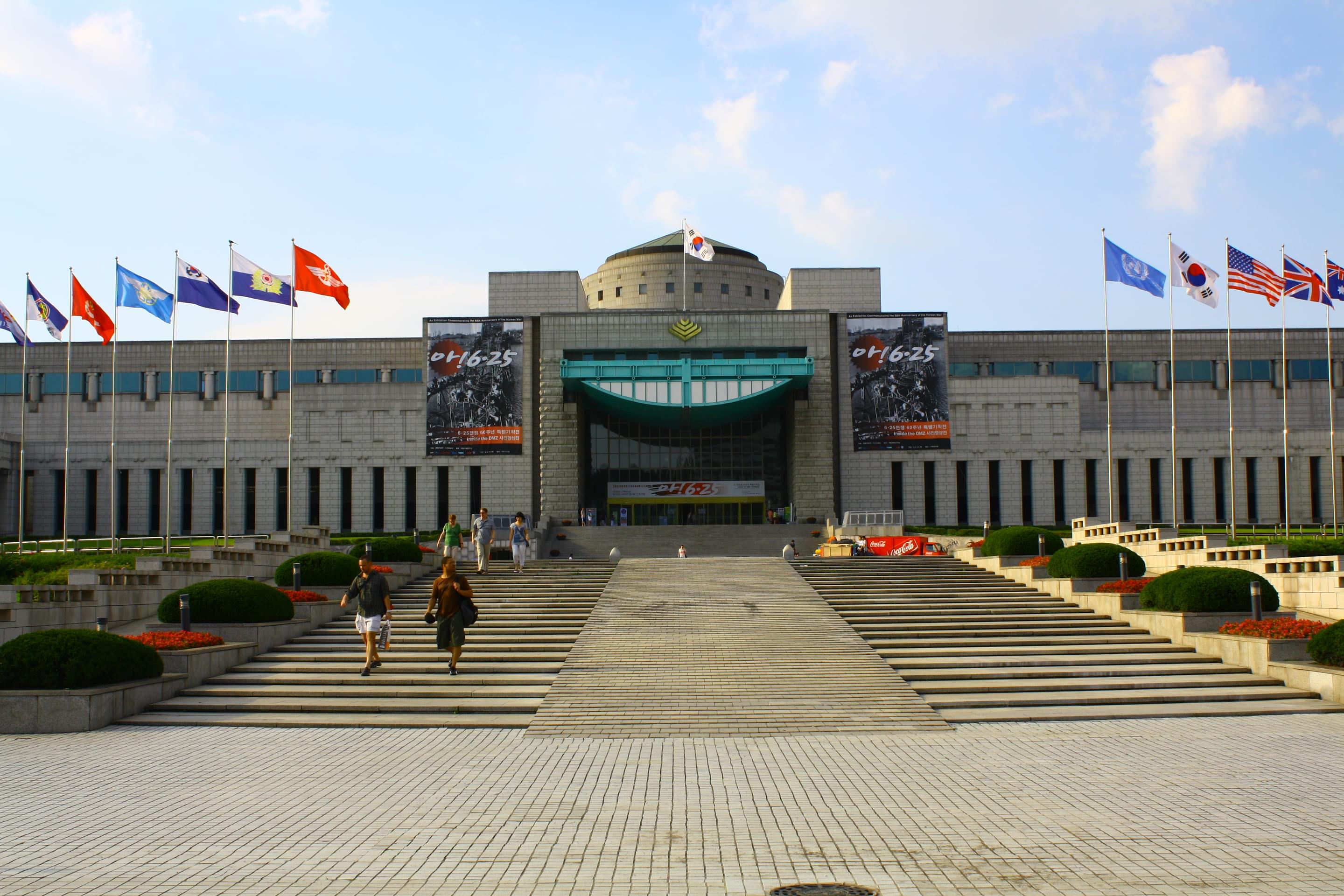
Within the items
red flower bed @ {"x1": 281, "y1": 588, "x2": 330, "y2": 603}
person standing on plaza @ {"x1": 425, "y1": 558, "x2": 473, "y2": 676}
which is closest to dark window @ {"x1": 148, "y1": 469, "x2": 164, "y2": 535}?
red flower bed @ {"x1": 281, "y1": 588, "x2": 330, "y2": 603}

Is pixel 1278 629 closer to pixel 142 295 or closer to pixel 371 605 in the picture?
pixel 371 605

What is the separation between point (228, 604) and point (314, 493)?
37321 millimetres

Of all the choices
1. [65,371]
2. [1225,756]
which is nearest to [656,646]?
[1225,756]

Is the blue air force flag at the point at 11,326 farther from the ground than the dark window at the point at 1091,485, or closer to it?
farther from the ground

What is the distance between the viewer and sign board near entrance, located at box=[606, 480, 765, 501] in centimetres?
5841

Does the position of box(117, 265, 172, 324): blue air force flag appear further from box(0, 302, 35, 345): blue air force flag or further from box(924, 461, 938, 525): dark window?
box(924, 461, 938, 525): dark window

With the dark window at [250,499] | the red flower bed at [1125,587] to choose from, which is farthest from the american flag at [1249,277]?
the dark window at [250,499]

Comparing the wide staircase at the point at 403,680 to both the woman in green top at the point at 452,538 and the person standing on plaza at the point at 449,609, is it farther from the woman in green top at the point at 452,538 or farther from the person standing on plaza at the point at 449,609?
the woman in green top at the point at 452,538

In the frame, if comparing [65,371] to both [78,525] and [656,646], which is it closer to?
[78,525]

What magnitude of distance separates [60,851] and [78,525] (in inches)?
2137

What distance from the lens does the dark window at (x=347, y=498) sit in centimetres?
5631

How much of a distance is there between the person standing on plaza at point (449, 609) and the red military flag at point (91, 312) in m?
24.0

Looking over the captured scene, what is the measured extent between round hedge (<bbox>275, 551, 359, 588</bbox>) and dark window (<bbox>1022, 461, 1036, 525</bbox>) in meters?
40.0

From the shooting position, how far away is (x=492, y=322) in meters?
57.2
